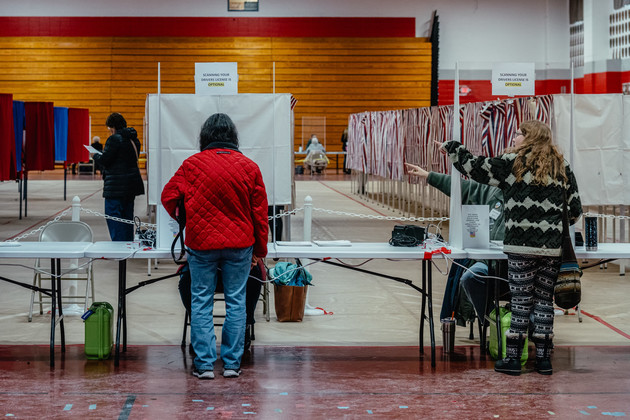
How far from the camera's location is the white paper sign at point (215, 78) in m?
6.24

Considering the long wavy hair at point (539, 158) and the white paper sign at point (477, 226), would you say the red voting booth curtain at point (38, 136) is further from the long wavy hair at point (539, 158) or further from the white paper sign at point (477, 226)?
the long wavy hair at point (539, 158)

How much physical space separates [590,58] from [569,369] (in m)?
20.1

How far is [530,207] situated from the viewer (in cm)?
484

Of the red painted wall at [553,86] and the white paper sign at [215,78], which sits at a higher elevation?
the red painted wall at [553,86]

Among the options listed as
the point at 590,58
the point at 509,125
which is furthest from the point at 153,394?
the point at 590,58

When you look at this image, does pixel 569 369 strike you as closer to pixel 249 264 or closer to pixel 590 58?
pixel 249 264

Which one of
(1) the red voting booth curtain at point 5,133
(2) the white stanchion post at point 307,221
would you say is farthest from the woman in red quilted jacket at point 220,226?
(1) the red voting booth curtain at point 5,133

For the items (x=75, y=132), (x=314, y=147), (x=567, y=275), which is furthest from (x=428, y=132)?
(x=314, y=147)

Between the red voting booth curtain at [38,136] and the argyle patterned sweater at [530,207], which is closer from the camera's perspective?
the argyle patterned sweater at [530,207]

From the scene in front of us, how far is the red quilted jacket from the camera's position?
15.6 ft

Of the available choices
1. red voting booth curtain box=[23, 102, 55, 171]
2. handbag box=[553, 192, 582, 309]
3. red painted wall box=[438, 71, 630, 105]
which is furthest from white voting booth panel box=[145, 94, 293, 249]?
red painted wall box=[438, 71, 630, 105]

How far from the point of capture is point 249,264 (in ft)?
16.3

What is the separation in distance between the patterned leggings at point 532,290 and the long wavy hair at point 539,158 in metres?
0.44

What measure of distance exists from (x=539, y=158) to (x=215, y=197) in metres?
1.77
